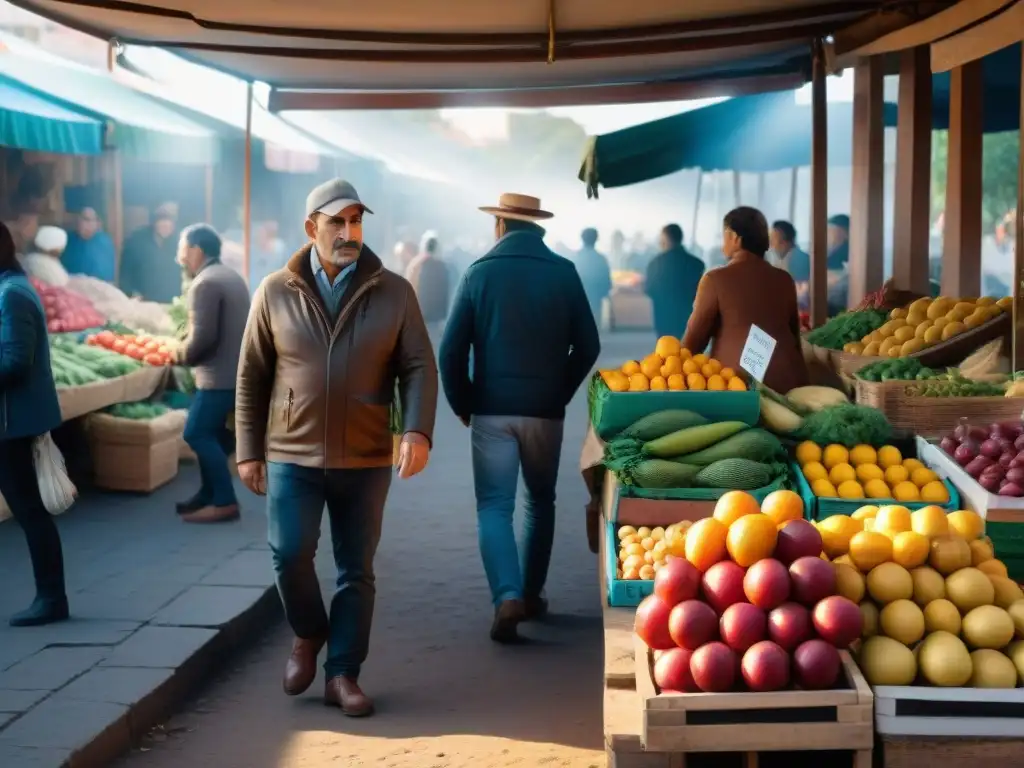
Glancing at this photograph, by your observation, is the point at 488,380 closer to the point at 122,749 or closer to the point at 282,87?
the point at 122,749

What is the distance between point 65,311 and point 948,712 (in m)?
9.56

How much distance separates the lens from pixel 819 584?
3.71 m

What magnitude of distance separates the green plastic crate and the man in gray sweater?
3.61 meters

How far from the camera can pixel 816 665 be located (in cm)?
354

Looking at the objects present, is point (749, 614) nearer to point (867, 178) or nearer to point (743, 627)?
point (743, 627)

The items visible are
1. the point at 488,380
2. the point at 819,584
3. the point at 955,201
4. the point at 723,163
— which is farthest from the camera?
the point at 723,163

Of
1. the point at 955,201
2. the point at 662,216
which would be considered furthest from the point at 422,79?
the point at 662,216

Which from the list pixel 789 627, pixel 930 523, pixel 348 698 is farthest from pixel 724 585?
pixel 348 698

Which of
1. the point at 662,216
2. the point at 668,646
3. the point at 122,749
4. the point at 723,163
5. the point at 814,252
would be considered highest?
the point at 662,216

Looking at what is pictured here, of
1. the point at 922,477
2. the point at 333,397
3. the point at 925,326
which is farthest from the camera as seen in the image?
the point at 925,326

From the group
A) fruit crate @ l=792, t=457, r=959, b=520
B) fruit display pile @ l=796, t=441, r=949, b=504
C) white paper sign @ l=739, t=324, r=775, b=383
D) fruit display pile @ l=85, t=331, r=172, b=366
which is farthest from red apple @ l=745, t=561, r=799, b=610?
fruit display pile @ l=85, t=331, r=172, b=366

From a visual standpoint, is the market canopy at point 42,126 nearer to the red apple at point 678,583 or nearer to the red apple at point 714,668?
the red apple at point 678,583

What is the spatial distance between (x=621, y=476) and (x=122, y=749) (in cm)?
220

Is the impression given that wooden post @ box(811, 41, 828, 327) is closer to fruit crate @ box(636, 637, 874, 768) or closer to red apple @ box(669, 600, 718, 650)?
red apple @ box(669, 600, 718, 650)
